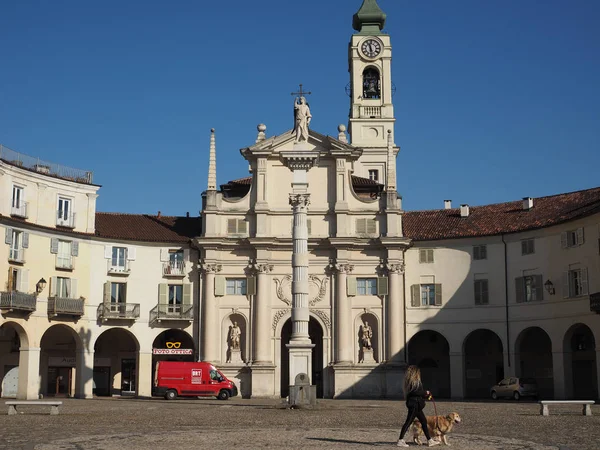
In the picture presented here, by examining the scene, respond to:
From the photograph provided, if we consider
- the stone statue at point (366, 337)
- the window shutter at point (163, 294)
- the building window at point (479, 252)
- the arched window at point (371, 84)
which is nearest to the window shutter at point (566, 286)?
the building window at point (479, 252)

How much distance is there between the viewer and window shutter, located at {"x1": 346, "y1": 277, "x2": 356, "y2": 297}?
6469 cm

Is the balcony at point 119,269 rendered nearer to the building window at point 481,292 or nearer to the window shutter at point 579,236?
the building window at point 481,292

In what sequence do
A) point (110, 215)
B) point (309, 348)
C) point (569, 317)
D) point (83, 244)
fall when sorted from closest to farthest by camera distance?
point (309, 348)
point (569, 317)
point (83, 244)
point (110, 215)

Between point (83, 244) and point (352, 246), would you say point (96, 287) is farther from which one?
point (352, 246)

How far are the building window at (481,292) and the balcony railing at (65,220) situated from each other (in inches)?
1096

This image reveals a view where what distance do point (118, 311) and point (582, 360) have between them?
31.0 metres

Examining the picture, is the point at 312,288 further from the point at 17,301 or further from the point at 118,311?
the point at 17,301

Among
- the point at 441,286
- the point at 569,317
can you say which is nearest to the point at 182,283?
the point at 441,286

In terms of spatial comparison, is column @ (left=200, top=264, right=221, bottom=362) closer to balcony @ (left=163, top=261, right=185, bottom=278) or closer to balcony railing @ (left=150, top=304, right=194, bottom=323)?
balcony railing @ (left=150, top=304, right=194, bottom=323)

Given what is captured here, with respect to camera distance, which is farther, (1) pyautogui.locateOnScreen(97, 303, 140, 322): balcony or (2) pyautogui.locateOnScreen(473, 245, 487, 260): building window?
(2) pyautogui.locateOnScreen(473, 245, 487, 260): building window

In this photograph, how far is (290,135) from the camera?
66125 mm

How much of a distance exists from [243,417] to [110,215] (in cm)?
3436

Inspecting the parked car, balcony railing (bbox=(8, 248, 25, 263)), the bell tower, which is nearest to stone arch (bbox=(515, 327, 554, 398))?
the parked car

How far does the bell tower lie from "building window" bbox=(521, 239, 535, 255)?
17.9 metres
